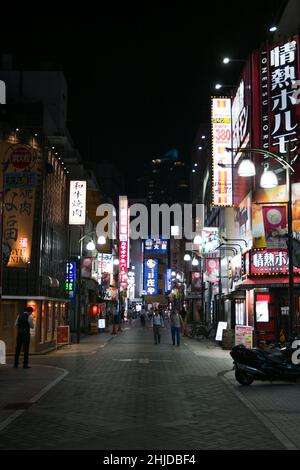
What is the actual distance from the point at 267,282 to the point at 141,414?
17.4 meters

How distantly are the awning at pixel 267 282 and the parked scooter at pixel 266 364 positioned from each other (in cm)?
1146

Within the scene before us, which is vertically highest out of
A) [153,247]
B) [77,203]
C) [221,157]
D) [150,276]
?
[153,247]

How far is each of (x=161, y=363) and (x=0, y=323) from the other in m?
7.28

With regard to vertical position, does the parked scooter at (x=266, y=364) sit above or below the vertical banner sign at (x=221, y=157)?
below

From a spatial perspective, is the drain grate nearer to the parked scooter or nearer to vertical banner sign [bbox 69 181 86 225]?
the parked scooter

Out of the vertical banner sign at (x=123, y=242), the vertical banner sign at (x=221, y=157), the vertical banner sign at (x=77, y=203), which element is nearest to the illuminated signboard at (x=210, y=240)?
the vertical banner sign at (x=221, y=157)

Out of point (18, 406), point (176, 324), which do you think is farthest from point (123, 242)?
point (18, 406)

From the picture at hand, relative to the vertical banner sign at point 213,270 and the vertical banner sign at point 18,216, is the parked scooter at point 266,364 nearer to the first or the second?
the vertical banner sign at point 18,216

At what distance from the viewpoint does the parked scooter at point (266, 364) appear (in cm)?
1505

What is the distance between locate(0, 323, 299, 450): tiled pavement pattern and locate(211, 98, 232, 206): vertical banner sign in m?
16.1

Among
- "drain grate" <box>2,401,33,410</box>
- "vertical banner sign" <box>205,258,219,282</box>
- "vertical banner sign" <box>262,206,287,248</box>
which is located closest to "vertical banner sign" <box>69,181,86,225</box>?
"vertical banner sign" <box>205,258,219,282</box>

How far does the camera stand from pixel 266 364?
1504cm

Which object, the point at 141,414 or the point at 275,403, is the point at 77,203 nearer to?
the point at 275,403

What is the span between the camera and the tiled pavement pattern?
8648 millimetres
